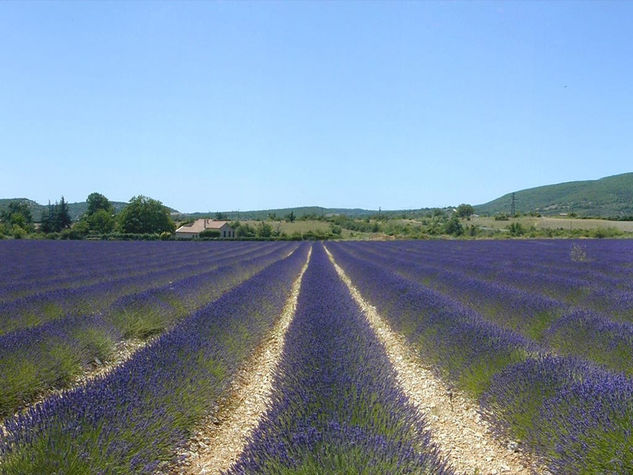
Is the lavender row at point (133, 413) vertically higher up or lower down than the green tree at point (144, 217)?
lower down

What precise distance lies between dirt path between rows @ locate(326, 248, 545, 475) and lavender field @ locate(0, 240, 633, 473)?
0.05 m

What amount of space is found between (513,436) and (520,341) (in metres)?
1.19

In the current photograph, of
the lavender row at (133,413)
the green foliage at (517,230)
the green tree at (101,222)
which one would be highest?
the green tree at (101,222)

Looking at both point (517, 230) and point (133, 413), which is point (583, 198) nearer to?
point (517, 230)

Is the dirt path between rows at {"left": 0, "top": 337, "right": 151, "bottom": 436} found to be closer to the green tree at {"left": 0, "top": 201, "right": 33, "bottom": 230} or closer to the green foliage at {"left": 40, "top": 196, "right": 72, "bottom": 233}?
the green foliage at {"left": 40, "top": 196, "right": 72, "bottom": 233}

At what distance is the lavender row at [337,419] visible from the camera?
1927 mm

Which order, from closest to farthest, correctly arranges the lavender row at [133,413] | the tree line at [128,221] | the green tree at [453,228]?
the lavender row at [133,413], the green tree at [453,228], the tree line at [128,221]

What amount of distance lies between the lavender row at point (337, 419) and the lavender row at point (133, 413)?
670 millimetres

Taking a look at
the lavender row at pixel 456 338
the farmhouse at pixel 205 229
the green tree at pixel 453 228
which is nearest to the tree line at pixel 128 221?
the farmhouse at pixel 205 229

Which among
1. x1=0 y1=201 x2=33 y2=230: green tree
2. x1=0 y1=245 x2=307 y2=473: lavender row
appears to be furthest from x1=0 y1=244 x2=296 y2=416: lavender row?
x1=0 y1=201 x2=33 y2=230: green tree

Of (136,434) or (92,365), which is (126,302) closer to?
(92,365)

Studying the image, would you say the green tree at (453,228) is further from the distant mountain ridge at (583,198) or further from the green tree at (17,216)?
the green tree at (17,216)

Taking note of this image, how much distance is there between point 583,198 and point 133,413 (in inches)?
4629

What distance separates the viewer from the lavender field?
220 cm
